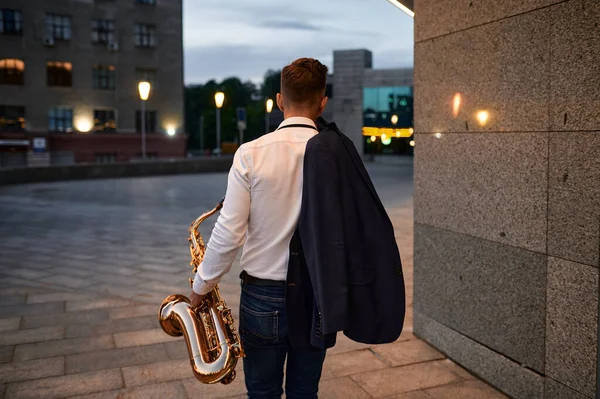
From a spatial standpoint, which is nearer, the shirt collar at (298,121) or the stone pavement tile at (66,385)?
the shirt collar at (298,121)

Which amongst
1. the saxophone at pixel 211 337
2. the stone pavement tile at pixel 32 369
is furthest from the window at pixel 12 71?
the saxophone at pixel 211 337

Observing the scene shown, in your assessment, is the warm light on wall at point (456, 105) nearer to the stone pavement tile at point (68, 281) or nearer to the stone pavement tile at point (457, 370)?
the stone pavement tile at point (457, 370)

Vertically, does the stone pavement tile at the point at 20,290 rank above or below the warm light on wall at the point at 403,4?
below

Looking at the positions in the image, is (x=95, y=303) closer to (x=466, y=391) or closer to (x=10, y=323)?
(x=10, y=323)

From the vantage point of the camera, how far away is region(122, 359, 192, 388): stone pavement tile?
4543mm

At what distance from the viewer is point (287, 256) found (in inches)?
106

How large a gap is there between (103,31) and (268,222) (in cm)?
4571

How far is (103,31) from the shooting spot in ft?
145

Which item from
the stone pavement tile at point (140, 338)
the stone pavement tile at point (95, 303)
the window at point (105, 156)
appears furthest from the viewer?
the window at point (105, 156)

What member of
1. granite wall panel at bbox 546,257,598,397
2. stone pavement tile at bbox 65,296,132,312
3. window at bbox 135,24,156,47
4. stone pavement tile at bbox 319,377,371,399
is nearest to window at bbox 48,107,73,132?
window at bbox 135,24,156,47

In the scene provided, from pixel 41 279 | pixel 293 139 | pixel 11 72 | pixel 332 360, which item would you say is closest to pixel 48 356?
pixel 332 360

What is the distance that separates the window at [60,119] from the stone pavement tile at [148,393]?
42140 mm

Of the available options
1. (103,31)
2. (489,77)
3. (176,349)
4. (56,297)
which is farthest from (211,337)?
(103,31)

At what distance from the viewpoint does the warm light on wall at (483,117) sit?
4379 mm
